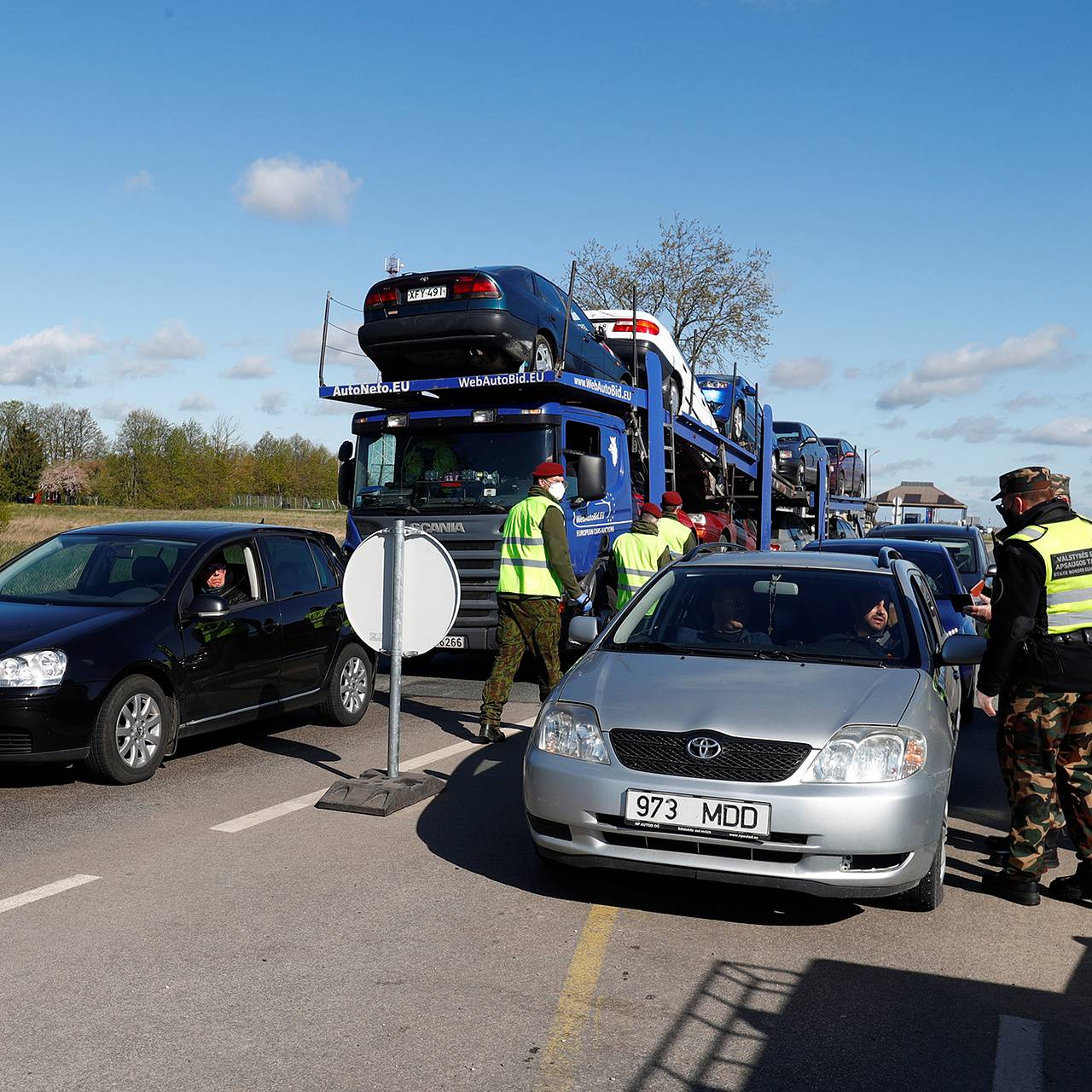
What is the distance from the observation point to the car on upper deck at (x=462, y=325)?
11.7 metres

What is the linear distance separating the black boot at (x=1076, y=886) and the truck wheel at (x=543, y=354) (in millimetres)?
7855

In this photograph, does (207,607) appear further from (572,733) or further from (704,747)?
(704,747)

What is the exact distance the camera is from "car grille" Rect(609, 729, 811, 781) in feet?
15.0

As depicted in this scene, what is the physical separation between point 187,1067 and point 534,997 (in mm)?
1131

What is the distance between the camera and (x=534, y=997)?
395 centimetres

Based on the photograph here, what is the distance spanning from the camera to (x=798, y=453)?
21.6m

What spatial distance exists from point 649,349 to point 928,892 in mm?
9881

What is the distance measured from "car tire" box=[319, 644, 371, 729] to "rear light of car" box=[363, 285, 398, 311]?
4190 mm

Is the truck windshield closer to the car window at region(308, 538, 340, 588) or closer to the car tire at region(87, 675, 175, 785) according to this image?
the car window at region(308, 538, 340, 588)

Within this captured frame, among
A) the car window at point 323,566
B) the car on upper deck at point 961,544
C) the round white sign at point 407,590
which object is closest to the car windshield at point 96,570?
the car window at point 323,566

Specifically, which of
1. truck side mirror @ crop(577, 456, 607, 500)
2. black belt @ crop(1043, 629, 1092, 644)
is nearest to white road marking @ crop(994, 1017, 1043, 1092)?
black belt @ crop(1043, 629, 1092, 644)

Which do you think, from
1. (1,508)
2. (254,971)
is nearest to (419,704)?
(254,971)

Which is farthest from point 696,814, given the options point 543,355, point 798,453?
point 798,453

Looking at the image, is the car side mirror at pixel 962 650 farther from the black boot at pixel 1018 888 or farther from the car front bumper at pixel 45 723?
the car front bumper at pixel 45 723
